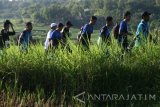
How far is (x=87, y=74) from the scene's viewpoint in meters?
6.98

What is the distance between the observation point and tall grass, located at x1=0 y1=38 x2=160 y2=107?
272 inches

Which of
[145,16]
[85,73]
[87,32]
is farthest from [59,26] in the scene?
[85,73]

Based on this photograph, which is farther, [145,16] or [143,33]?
[145,16]

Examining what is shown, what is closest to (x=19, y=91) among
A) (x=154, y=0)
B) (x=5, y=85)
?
(x=5, y=85)

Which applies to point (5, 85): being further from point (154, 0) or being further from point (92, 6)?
point (92, 6)

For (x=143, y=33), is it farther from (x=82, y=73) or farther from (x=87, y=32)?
(x=82, y=73)

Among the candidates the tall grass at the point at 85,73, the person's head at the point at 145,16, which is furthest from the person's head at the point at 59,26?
the person's head at the point at 145,16

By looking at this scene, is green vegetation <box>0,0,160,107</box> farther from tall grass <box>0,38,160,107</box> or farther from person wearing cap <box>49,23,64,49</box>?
person wearing cap <box>49,23,64,49</box>

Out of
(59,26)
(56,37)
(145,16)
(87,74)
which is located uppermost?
(145,16)

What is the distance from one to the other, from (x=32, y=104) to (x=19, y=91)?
5.69 feet

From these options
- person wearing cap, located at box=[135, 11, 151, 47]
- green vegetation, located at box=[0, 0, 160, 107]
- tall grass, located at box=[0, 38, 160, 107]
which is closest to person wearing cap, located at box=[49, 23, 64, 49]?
green vegetation, located at box=[0, 0, 160, 107]

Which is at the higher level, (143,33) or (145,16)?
(145,16)

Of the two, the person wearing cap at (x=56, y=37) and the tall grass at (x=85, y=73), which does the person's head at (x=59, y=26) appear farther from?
the tall grass at (x=85, y=73)

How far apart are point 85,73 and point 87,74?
5 cm
